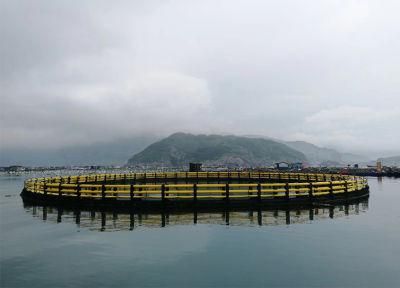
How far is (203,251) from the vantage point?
1551 cm

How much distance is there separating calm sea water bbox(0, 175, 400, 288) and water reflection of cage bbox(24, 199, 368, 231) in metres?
0.07

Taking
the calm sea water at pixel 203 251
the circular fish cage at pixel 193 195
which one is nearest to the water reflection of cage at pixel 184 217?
the calm sea water at pixel 203 251

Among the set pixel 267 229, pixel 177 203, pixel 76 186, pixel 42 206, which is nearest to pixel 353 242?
pixel 267 229

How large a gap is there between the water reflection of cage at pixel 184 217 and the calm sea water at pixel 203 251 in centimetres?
7

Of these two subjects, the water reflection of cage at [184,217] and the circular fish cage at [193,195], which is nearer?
the water reflection of cage at [184,217]

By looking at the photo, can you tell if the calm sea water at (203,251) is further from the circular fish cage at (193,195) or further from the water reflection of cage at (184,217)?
the circular fish cage at (193,195)

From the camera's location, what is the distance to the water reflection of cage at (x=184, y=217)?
872 inches

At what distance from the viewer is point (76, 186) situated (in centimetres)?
3117

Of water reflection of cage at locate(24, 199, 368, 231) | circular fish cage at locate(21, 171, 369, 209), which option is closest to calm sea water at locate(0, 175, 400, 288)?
water reflection of cage at locate(24, 199, 368, 231)

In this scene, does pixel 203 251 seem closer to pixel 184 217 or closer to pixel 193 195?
pixel 184 217

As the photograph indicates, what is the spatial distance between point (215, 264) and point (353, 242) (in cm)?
756

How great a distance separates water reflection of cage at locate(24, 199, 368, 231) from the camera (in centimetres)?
2216

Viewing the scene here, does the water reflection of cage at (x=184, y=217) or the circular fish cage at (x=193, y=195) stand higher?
the circular fish cage at (x=193, y=195)

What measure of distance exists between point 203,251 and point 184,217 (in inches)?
365
